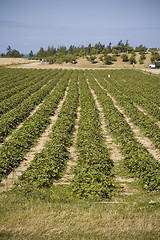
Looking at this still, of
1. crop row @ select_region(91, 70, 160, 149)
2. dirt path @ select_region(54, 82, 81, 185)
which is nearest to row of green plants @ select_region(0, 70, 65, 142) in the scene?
dirt path @ select_region(54, 82, 81, 185)

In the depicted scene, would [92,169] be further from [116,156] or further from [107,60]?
[107,60]

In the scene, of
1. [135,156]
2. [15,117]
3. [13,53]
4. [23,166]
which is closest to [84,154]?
[135,156]

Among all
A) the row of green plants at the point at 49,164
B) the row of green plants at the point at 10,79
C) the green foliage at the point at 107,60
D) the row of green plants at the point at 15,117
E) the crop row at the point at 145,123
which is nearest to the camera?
the row of green plants at the point at 49,164

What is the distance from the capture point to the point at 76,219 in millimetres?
6379

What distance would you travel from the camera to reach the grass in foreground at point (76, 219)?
5852 mm

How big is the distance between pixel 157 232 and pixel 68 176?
4329 mm

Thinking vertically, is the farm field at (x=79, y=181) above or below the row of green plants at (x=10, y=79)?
below

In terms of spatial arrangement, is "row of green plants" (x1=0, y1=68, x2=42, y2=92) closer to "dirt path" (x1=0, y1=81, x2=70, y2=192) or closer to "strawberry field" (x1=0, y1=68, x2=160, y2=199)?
"strawberry field" (x1=0, y1=68, x2=160, y2=199)

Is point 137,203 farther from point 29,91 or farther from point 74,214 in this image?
point 29,91

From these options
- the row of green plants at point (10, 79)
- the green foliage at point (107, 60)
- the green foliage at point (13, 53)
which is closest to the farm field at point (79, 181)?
the row of green plants at point (10, 79)

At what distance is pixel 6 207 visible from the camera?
690 centimetres

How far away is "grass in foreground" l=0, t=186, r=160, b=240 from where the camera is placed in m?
5.85

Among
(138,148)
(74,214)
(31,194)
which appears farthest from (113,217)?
(138,148)

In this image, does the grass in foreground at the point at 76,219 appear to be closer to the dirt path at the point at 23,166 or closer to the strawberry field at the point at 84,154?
the strawberry field at the point at 84,154
